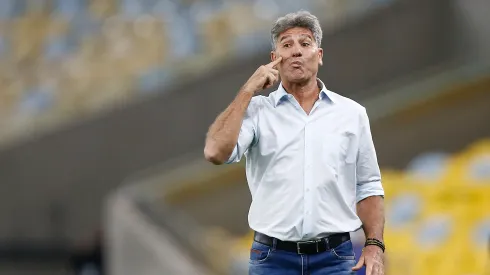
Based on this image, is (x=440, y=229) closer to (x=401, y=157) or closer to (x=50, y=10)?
(x=401, y=157)

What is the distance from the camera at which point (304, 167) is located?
11.9 ft

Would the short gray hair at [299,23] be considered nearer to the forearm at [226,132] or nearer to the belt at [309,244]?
the forearm at [226,132]

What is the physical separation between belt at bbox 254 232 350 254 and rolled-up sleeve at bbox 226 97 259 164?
0.98 feet

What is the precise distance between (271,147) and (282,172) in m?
0.09

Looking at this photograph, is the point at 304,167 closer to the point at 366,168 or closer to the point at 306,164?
the point at 306,164

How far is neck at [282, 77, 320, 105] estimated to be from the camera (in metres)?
3.77

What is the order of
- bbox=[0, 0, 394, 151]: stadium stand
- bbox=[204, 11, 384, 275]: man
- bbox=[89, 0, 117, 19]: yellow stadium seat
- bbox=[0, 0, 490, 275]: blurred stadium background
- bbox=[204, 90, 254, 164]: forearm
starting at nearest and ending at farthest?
bbox=[204, 90, 254, 164]: forearm → bbox=[204, 11, 384, 275]: man → bbox=[0, 0, 490, 275]: blurred stadium background → bbox=[0, 0, 394, 151]: stadium stand → bbox=[89, 0, 117, 19]: yellow stadium seat

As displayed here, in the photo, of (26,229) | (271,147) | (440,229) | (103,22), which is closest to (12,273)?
(26,229)

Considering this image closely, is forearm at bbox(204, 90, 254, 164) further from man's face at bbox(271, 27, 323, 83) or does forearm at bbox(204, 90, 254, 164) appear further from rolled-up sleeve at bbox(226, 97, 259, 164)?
man's face at bbox(271, 27, 323, 83)

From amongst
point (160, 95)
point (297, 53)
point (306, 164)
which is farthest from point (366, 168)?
point (160, 95)

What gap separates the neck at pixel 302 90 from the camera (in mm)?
3773

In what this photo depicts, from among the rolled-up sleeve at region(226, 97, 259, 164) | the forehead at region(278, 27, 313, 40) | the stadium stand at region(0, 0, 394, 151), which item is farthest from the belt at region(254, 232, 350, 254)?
the stadium stand at region(0, 0, 394, 151)

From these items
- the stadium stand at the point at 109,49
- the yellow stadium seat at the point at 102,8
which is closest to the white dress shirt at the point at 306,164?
the stadium stand at the point at 109,49

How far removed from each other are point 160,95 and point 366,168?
8.30 m
